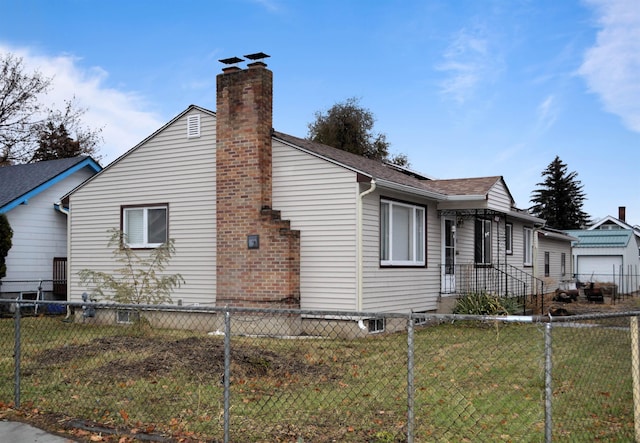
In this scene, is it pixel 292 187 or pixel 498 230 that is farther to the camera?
pixel 498 230

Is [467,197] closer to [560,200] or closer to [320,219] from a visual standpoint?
[320,219]

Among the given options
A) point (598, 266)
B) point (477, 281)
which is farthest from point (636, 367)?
point (598, 266)

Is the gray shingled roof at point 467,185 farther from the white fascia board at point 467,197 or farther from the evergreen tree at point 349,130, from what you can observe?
the evergreen tree at point 349,130

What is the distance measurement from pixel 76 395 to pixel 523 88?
1184cm

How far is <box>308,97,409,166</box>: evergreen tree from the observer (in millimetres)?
41031

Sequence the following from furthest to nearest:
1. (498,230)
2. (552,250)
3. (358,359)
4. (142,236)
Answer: (552,250) → (498,230) → (142,236) → (358,359)

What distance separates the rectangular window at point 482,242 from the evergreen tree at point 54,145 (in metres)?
24.9

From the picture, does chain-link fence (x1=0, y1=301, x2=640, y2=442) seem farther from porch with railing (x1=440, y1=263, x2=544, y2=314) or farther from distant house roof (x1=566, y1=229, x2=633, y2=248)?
distant house roof (x1=566, y1=229, x2=633, y2=248)

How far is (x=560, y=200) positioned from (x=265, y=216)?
169 feet

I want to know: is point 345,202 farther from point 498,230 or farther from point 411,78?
point 498,230

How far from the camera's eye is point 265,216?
1310cm

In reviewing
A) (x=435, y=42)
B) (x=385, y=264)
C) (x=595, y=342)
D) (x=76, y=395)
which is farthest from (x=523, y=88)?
(x=76, y=395)

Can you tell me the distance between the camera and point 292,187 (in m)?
13.3

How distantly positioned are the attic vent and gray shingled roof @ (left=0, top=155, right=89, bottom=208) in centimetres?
732
